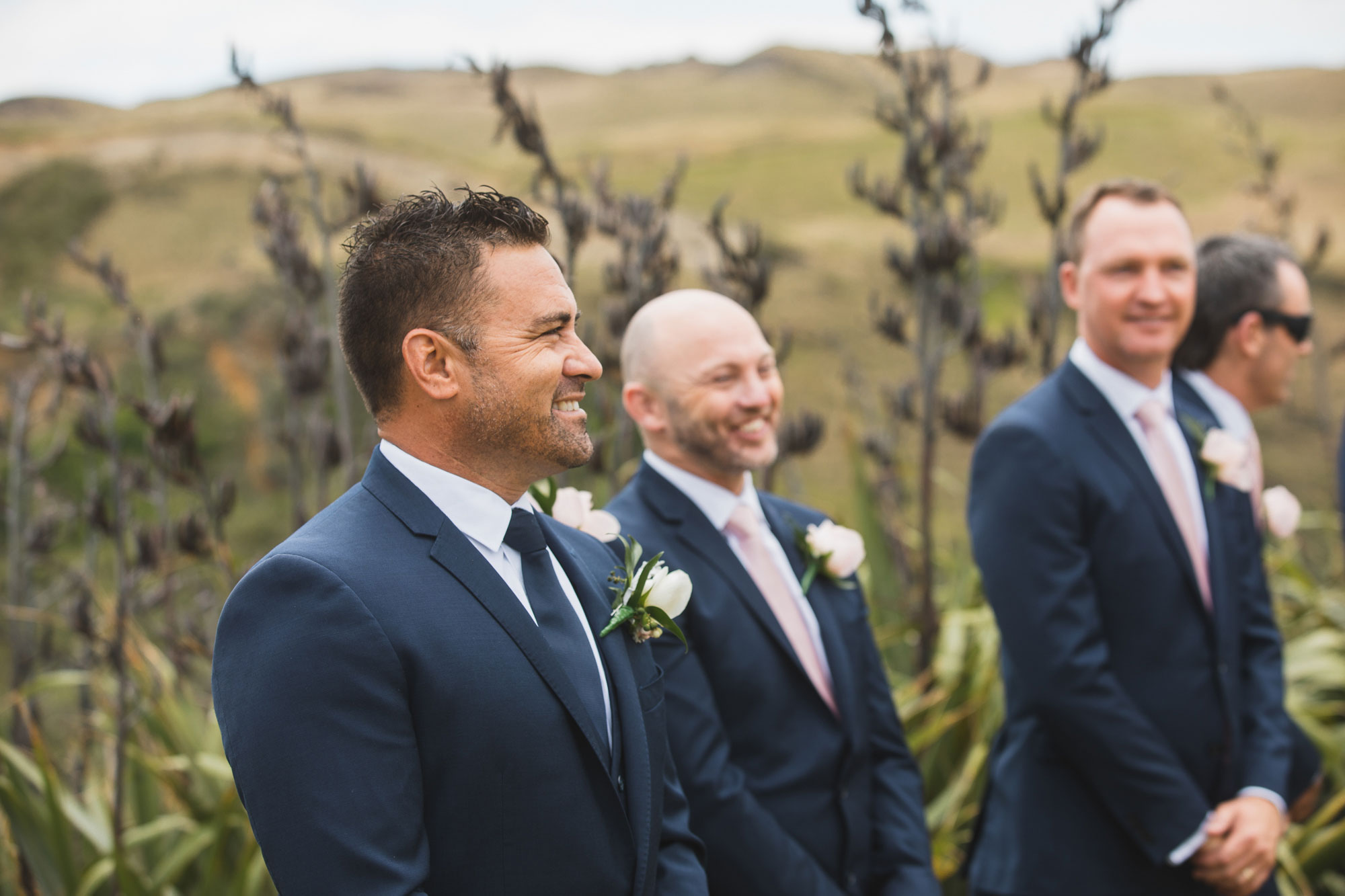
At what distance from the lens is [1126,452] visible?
8.42ft

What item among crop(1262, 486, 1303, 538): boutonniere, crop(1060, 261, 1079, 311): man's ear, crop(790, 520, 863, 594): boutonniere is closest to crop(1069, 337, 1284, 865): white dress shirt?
crop(1060, 261, 1079, 311): man's ear

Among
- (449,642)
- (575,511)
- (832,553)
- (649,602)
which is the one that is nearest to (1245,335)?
(832,553)

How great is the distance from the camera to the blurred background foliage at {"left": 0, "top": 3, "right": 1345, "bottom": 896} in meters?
3.17

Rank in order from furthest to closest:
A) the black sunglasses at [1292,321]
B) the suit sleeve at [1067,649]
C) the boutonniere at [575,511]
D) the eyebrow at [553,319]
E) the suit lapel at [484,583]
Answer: the black sunglasses at [1292,321] → the suit sleeve at [1067,649] → the boutonniere at [575,511] → the eyebrow at [553,319] → the suit lapel at [484,583]

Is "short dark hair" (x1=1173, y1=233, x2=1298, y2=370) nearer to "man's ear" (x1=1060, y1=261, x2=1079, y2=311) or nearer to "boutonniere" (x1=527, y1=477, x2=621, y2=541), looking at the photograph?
"man's ear" (x1=1060, y1=261, x2=1079, y2=311)

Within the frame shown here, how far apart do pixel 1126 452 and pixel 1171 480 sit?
0.73 ft

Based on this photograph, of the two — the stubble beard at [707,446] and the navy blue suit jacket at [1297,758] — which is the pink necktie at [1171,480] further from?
the stubble beard at [707,446]

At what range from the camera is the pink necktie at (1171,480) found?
2.59 meters

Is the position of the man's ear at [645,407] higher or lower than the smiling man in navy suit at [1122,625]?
higher

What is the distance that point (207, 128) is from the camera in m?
7.75

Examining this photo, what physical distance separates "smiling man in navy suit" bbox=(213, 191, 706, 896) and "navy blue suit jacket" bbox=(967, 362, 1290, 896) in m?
1.25

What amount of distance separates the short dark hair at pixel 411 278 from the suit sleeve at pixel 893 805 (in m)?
1.43

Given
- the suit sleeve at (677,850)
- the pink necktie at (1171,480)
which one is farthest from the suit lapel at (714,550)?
the pink necktie at (1171,480)

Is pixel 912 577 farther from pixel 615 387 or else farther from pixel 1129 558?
pixel 1129 558
